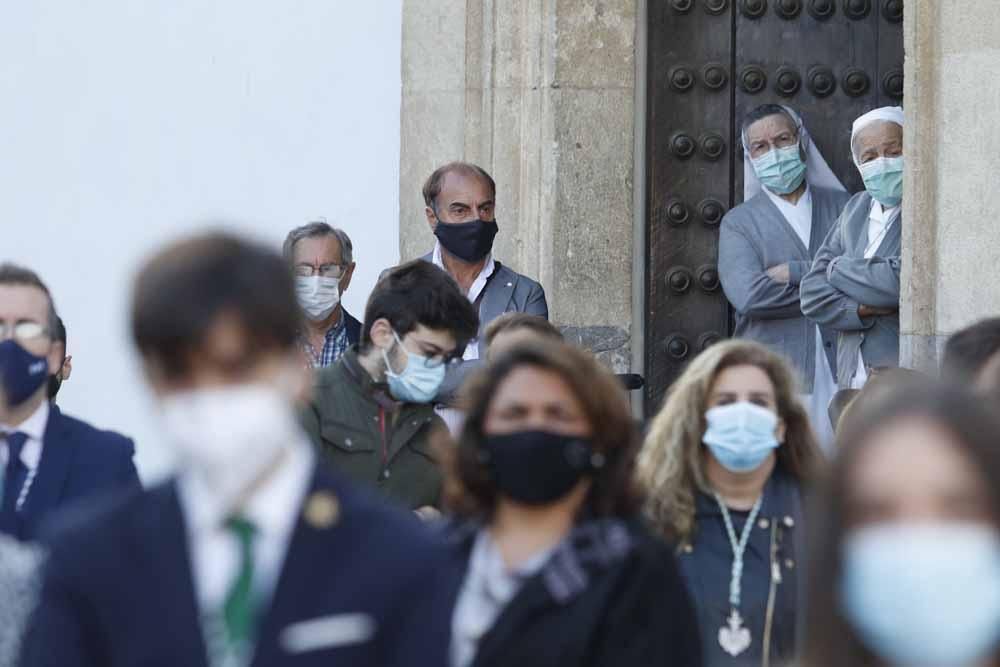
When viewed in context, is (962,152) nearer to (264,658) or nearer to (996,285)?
(996,285)

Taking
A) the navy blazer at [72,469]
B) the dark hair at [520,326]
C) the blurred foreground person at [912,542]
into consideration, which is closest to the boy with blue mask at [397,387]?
the dark hair at [520,326]

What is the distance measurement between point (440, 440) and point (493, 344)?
5.83ft

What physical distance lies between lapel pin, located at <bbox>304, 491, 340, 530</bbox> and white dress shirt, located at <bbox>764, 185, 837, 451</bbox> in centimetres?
481

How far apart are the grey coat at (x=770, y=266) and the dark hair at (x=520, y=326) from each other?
1.82m

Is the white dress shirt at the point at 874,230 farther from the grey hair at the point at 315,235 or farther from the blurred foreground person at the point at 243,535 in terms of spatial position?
the blurred foreground person at the point at 243,535

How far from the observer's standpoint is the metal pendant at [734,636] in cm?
490

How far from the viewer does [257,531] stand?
8.65 ft

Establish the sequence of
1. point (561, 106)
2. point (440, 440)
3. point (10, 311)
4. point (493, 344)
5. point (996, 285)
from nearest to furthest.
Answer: point (440, 440)
point (10, 311)
point (493, 344)
point (996, 285)
point (561, 106)

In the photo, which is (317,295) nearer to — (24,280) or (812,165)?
(812,165)

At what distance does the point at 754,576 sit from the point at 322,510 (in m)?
2.49

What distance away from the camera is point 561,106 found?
8.95 m

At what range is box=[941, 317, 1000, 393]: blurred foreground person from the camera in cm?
441

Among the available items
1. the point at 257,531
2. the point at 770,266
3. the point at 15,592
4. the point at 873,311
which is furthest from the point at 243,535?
the point at 770,266

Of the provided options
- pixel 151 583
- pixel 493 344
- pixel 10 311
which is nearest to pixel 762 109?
pixel 493 344
